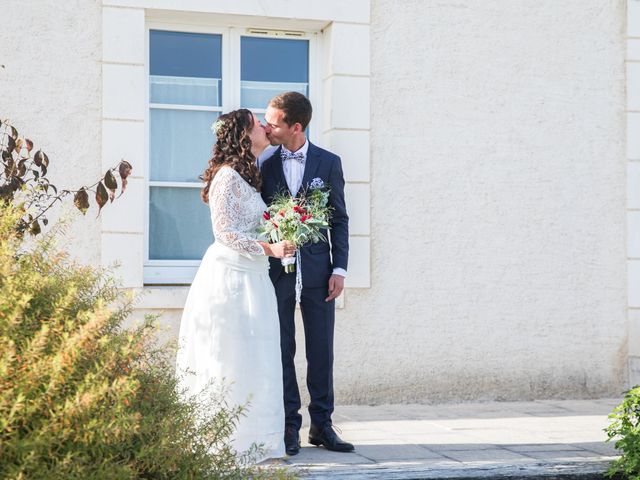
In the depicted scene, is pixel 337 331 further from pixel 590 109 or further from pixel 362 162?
pixel 590 109

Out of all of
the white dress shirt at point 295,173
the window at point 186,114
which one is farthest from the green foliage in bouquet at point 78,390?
the window at point 186,114

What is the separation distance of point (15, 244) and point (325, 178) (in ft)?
8.82

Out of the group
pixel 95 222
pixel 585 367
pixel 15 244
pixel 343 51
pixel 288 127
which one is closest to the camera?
pixel 15 244

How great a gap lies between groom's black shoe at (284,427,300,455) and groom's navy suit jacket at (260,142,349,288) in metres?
0.82

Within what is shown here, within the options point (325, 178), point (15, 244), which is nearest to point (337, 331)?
point (325, 178)

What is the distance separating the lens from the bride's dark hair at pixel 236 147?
5023 millimetres

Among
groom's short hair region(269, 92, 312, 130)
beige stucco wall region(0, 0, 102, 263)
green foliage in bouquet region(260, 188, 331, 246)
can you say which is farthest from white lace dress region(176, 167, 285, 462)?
beige stucco wall region(0, 0, 102, 263)

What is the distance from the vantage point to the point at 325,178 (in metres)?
5.46

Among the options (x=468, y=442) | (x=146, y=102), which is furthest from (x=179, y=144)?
(x=468, y=442)

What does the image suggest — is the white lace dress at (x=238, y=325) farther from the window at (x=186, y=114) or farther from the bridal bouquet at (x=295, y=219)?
the window at (x=186, y=114)

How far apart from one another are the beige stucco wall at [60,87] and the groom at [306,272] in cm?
154

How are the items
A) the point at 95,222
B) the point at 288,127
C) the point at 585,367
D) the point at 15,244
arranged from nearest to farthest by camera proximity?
the point at 15,244, the point at 288,127, the point at 95,222, the point at 585,367

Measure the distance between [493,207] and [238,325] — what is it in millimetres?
2855

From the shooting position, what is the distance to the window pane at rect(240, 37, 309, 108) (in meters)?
6.91
